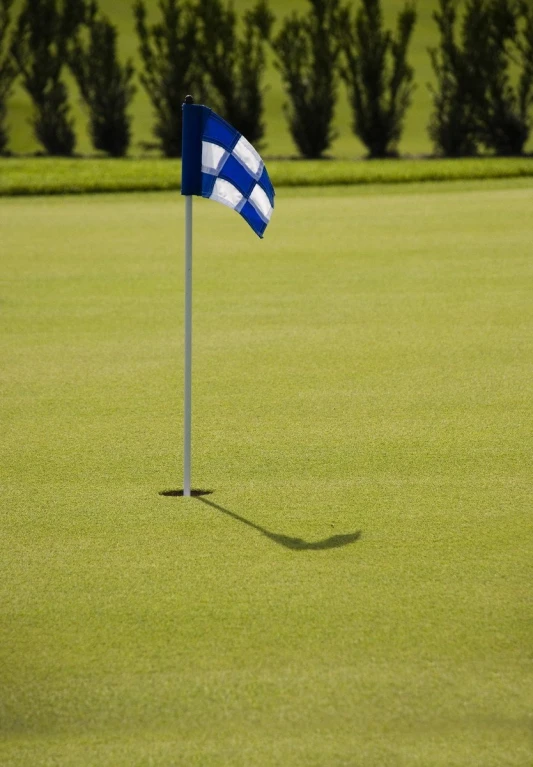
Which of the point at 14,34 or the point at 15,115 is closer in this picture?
the point at 14,34

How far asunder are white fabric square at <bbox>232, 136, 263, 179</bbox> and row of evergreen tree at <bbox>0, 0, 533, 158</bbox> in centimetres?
2381

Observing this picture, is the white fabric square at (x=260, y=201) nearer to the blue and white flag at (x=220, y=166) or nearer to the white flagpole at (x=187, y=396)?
the blue and white flag at (x=220, y=166)

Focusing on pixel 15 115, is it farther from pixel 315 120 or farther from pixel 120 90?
pixel 315 120

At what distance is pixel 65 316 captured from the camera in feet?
26.5

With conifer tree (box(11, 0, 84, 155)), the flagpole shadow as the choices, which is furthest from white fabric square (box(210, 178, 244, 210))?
conifer tree (box(11, 0, 84, 155))

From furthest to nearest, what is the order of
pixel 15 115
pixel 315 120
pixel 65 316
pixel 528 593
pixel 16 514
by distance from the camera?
pixel 15 115 → pixel 315 120 → pixel 65 316 → pixel 16 514 → pixel 528 593

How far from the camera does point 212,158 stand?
13.8 ft

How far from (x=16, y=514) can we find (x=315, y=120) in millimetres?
26168

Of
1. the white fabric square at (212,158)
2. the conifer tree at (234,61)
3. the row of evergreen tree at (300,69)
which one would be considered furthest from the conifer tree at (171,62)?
the white fabric square at (212,158)

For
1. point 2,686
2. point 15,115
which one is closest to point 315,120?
point 15,115

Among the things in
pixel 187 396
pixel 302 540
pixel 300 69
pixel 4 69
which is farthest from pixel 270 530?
pixel 4 69

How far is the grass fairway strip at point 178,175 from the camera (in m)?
17.7

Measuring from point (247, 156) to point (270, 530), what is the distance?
1351mm

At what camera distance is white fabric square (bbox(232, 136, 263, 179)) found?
168 inches
